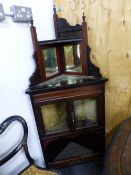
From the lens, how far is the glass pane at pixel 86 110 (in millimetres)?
1563

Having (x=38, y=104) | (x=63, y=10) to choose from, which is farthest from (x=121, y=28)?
(x=38, y=104)

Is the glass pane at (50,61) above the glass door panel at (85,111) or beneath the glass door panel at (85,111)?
above

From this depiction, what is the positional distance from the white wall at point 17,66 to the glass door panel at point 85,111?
42 cm

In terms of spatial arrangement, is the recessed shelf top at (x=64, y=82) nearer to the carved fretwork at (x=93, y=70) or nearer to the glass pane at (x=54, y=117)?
the carved fretwork at (x=93, y=70)

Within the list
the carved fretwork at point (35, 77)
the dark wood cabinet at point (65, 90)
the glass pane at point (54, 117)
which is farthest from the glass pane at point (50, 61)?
the glass pane at point (54, 117)

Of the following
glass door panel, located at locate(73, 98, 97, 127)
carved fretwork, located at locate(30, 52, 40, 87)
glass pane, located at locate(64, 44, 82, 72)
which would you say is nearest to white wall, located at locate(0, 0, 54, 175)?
carved fretwork, located at locate(30, 52, 40, 87)

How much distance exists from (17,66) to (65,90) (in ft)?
1.43

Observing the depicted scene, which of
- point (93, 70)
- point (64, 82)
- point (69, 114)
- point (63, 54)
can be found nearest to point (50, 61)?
point (63, 54)

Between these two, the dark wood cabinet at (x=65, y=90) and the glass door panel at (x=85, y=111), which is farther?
the glass door panel at (x=85, y=111)

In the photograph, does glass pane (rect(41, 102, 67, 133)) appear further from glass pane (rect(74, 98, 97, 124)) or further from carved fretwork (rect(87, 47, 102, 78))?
carved fretwork (rect(87, 47, 102, 78))

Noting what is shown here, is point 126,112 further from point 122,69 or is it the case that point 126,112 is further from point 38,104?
point 38,104

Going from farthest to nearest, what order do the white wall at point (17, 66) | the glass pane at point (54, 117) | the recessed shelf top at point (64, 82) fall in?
1. the glass pane at point (54, 117)
2. the recessed shelf top at point (64, 82)
3. the white wall at point (17, 66)

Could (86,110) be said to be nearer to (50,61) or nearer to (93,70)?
(93,70)

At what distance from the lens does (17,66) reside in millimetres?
1343
